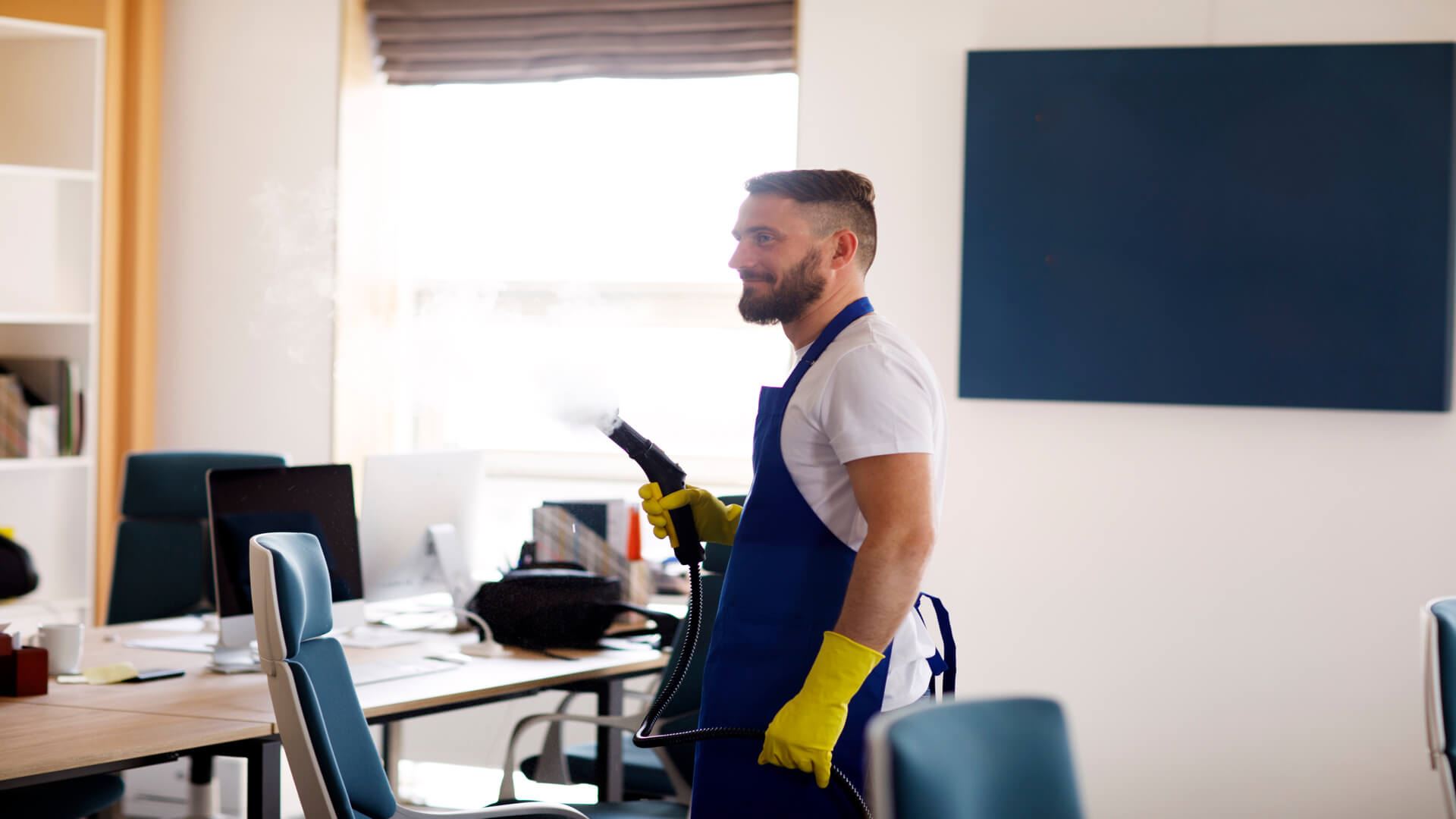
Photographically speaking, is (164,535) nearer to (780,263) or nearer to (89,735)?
(89,735)

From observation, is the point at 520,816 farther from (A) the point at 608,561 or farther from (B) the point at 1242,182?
(B) the point at 1242,182

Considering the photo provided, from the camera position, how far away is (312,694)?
6.47 ft

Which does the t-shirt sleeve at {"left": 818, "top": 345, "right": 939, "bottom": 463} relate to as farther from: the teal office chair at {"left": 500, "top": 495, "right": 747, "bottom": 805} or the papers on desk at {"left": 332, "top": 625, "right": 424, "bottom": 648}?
the papers on desk at {"left": 332, "top": 625, "right": 424, "bottom": 648}

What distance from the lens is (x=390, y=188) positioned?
455cm

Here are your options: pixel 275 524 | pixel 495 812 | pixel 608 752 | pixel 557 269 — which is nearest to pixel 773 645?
pixel 495 812

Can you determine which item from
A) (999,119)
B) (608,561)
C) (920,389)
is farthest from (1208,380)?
(920,389)

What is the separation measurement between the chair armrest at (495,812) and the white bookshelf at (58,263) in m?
2.66

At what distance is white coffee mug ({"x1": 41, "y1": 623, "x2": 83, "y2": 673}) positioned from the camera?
267 centimetres

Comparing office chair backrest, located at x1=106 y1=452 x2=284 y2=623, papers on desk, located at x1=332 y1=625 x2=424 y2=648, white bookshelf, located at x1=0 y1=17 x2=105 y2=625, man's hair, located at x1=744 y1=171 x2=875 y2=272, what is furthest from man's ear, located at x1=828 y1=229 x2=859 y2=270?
white bookshelf, located at x1=0 y1=17 x2=105 y2=625

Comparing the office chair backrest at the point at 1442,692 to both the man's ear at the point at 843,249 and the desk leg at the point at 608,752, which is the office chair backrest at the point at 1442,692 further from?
the desk leg at the point at 608,752

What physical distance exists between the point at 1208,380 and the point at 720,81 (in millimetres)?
1733

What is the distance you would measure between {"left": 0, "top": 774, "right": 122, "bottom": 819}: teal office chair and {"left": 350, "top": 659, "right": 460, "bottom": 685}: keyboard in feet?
1.66

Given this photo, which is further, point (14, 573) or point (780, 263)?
point (14, 573)

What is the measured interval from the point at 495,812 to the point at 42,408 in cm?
284
